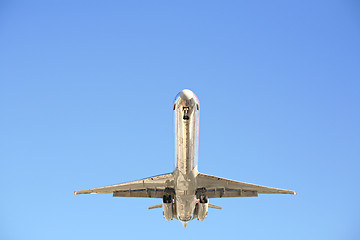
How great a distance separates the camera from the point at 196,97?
28109mm

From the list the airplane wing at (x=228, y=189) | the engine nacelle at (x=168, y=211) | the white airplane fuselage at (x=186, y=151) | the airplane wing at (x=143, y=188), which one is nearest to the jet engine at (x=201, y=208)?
the white airplane fuselage at (x=186, y=151)

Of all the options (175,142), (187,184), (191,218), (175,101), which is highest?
(175,101)

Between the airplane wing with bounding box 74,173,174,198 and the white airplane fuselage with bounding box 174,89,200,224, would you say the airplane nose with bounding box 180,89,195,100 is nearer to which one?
the white airplane fuselage with bounding box 174,89,200,224

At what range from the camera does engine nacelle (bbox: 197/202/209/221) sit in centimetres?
3494

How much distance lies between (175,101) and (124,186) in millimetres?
12589

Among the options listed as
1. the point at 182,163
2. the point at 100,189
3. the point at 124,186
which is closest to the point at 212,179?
the point at 182,163

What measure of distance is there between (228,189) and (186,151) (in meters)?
9.68

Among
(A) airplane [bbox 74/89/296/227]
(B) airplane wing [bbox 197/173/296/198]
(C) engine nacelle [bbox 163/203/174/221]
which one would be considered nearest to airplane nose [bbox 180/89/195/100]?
(A) airplane [bbox 74/89/296/227]

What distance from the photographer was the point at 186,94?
27094 mm

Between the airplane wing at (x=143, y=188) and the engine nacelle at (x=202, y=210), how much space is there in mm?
3378

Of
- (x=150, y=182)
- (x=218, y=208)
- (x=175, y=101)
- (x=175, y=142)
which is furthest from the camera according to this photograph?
(x=218, y=208)

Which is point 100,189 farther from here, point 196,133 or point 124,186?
point 196,133

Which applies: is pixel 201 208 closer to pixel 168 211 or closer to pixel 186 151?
pixel 168 211

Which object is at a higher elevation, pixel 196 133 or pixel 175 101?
pixel 175 101
